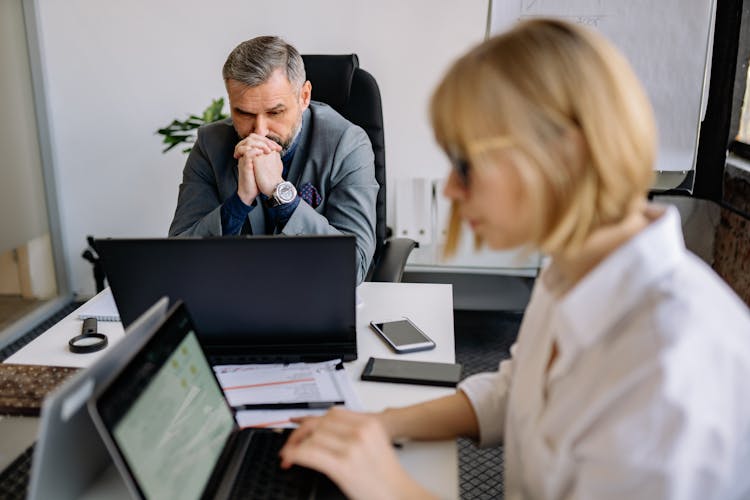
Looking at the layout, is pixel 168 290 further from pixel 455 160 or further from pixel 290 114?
pixel 290 114

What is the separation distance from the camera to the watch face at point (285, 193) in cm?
157

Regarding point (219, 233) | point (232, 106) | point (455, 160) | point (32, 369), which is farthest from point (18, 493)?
point (232, 106)

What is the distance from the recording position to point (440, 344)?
1.23 m

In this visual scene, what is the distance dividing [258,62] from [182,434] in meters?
1.06

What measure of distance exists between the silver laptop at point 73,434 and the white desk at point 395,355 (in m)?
0.05

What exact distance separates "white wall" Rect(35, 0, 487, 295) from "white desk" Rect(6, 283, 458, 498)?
4.12ft

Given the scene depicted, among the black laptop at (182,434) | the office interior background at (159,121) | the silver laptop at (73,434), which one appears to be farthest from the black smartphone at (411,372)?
the office interior background at (159,121)

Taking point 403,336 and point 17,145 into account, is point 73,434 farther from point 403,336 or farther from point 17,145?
point 17,145

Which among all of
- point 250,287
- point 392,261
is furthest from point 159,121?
point 250,287

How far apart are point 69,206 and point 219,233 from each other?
1.64 m

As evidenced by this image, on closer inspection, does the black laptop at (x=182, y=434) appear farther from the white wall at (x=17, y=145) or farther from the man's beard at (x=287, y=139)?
the white wall at (x=17, y=145)

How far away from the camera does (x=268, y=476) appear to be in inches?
32.9

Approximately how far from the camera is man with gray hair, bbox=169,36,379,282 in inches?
62.3

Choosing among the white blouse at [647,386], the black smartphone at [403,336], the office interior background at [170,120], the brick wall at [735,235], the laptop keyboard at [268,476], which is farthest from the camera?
the office interior background at [170,120]
